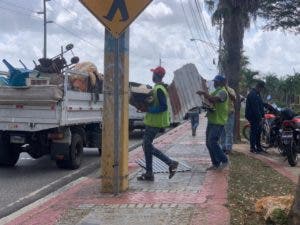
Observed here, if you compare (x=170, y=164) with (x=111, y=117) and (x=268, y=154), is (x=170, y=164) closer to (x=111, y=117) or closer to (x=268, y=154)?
(x=111, y=117)

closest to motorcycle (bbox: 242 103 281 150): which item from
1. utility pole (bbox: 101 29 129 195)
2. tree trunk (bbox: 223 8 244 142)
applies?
tree trunk (bbox: 223 8 244 142)

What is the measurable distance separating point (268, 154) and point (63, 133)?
5440 millimetres

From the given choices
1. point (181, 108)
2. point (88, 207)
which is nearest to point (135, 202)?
point (88, 207)

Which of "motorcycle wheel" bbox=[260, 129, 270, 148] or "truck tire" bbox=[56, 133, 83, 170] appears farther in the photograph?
"motorcycle wheel" bbox=[260, 129, 270, 148]

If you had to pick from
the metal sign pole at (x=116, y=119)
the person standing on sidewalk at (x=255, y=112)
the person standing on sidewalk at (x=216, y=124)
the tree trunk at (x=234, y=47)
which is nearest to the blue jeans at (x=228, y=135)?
the person standing on sidewalk at (x=255, y=112)

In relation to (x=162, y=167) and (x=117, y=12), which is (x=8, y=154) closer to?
(x=162, y=167)

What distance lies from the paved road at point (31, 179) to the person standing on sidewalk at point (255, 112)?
3912 millimetres

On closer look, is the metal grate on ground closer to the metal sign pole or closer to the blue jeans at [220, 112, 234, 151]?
the metal sign pole

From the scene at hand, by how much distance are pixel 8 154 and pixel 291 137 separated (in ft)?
19.9

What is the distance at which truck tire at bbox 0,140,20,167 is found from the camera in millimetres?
12555

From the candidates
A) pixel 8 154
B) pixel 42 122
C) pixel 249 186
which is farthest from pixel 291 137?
pixel 8 154

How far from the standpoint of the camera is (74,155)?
12750 mm

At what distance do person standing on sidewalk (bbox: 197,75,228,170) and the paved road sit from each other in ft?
9.16

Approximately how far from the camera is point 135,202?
319 inches
